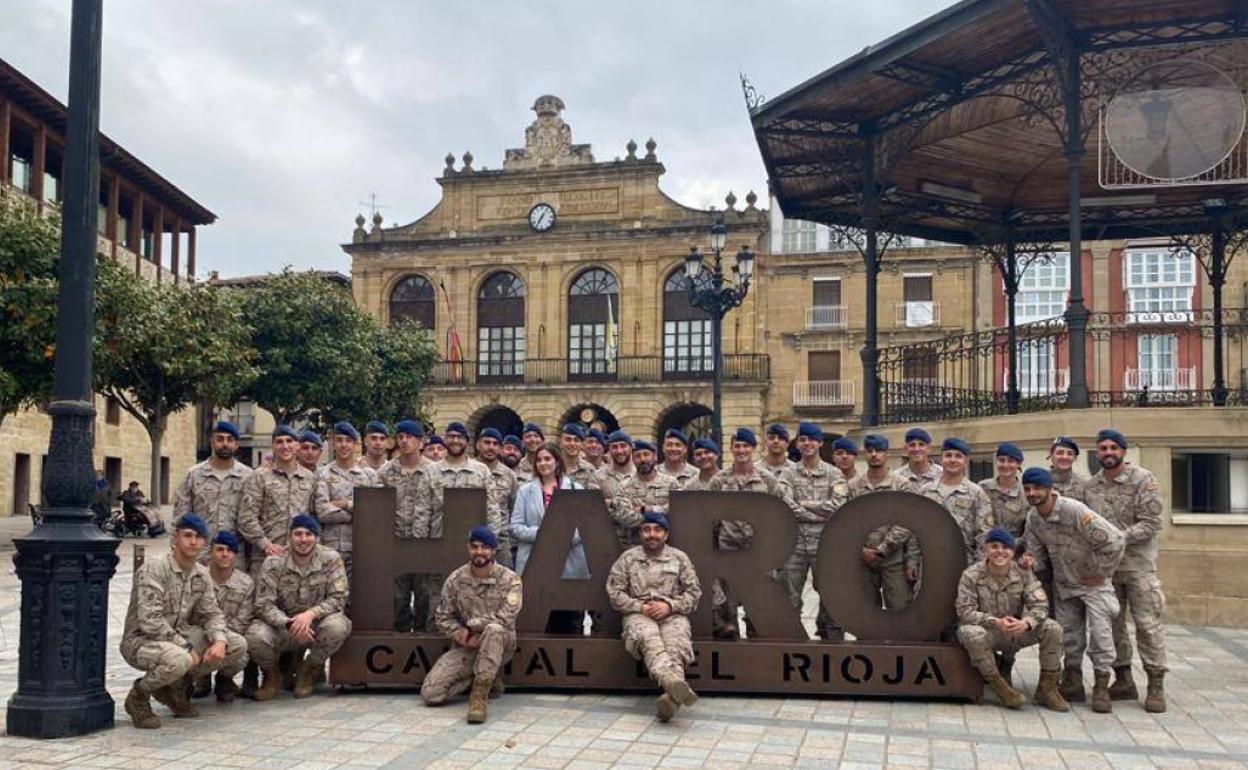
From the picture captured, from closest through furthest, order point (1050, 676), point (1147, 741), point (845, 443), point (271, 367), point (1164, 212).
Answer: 1. point (1147, 741)
2. point (1050, 676)
3. point (845, 443)
4. point (1164, 212)
5. point (271, 367)

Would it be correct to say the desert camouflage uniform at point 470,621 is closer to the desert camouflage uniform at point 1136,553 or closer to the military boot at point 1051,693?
the military boot at point 1051,693

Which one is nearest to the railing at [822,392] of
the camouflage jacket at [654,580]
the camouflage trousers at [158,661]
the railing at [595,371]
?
the railing at [595,371]

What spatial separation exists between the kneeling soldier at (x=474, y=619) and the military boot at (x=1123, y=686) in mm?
4216

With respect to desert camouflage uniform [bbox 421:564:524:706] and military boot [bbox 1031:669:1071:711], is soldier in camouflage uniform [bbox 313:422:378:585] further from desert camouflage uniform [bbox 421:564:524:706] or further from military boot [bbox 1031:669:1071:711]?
military boot [bbox 1031:669:1071:711]

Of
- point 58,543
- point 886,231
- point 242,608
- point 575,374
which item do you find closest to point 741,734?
point 242,608

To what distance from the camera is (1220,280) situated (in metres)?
17.4

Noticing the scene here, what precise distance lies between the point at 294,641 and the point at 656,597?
2526 millimetres

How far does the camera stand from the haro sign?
316 inches

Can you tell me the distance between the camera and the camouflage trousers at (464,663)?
25.1ft

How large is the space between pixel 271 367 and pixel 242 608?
80.6 ft

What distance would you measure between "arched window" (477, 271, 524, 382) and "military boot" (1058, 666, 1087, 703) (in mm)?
41867

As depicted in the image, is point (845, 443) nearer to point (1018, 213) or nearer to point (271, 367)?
point (1018, 213)

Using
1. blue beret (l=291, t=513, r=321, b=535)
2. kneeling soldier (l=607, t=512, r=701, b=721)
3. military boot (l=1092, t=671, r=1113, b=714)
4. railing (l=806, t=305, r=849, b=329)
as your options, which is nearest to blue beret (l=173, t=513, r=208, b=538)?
blue beret (l=291, t=513, r=321, b=535)

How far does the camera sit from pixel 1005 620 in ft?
25.2
